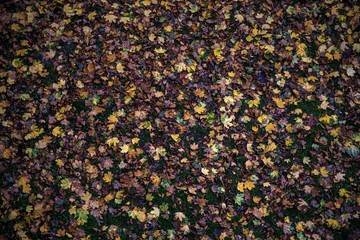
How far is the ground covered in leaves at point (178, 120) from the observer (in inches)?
124

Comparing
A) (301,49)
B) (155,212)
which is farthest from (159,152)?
(301,49)

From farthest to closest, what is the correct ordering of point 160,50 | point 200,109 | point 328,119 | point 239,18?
1. point 239,18
2. point 160,50
3. point 328,119
4. point 200,109

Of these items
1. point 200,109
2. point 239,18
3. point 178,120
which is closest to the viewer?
point 178,120

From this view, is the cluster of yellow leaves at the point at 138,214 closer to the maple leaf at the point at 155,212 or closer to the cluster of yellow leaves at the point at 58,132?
the maple leaf at the point at 155,212

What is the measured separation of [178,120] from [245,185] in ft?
3.77

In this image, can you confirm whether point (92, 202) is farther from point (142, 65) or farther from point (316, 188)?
point (316, 188)

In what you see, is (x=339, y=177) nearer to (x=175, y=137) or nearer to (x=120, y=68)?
(x=175, y=137)

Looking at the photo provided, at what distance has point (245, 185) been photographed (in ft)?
11.3

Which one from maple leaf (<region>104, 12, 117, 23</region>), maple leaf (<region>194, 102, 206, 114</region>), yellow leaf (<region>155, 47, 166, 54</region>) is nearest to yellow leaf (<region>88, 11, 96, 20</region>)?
maple leaf (<region>104, 12, 117, 23</region>)

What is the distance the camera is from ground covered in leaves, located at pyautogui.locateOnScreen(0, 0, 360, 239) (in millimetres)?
3158

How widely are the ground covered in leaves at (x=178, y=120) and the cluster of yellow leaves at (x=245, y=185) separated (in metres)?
0.01

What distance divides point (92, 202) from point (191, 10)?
318cm

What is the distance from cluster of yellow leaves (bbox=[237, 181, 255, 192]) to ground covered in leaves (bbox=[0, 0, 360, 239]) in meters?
0.01

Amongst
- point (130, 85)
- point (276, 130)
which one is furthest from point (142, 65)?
point (276, 130)
